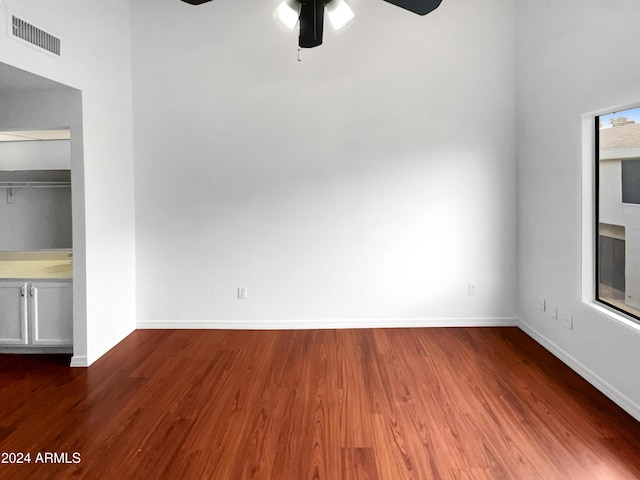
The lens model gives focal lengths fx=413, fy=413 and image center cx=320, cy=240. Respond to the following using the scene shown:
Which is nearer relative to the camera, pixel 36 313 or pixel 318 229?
pixel 36 313

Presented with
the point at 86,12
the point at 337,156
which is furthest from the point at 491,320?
the point at 86,12

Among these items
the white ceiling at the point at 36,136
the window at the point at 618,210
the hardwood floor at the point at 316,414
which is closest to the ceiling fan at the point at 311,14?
the window at the point at 618,210

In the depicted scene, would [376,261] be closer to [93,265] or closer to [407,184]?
[407,184]

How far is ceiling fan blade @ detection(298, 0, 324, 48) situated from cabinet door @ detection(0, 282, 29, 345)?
3.19 meters

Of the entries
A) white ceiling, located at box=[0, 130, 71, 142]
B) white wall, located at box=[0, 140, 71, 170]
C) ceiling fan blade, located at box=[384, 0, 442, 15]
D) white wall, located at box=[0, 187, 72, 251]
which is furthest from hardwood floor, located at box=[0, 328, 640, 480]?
ceiling fan blade, located at box=[384, 0, 442, 15]

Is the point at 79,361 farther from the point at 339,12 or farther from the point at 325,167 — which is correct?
the point at 339,12

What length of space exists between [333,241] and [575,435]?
2.66 meters

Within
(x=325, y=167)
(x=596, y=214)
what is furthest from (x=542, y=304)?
(x=325, y=167)

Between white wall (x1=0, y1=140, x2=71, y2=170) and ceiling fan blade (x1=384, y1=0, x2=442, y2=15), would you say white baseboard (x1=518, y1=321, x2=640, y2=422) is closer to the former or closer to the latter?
ceiling fan blade (x1=384, y1=0, x2=442, y2=15)

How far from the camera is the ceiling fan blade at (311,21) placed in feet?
7.39

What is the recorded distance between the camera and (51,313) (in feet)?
12.0

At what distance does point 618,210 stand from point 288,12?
105 inches

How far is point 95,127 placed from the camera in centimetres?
364

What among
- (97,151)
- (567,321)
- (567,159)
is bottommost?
(567,321)
